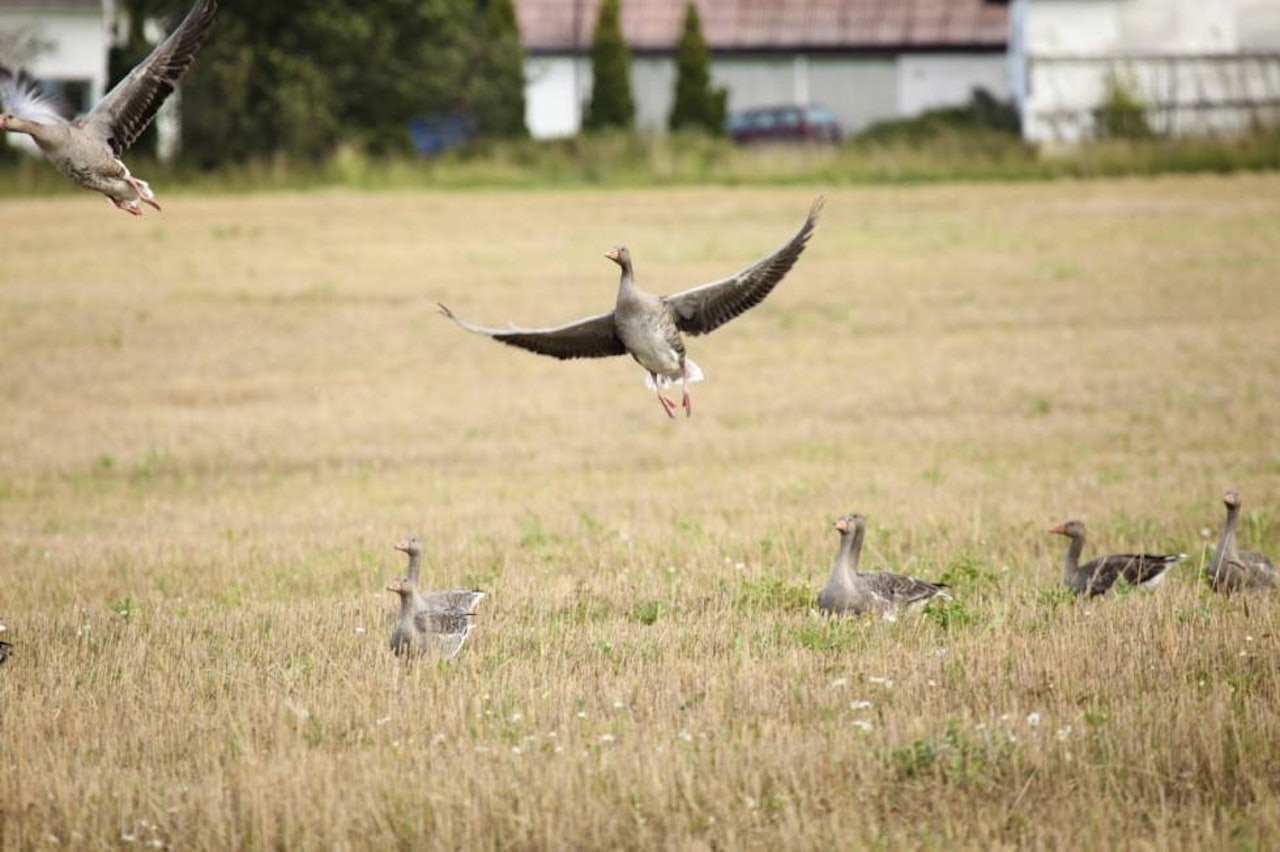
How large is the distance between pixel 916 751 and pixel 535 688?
209 cm

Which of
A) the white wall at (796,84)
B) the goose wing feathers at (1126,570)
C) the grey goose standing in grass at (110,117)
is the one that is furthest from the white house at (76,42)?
the goose wing feathers at (1126,570)

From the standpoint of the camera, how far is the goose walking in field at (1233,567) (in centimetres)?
1095

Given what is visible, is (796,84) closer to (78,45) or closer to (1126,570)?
(78,45)

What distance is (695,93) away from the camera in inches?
2430

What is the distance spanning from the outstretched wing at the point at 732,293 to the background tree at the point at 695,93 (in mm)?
51229

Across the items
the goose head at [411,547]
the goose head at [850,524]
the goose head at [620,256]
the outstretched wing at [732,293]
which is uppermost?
the goose head at [620,256]

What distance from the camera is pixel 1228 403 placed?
2067 cm

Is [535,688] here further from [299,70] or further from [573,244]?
[299,70]

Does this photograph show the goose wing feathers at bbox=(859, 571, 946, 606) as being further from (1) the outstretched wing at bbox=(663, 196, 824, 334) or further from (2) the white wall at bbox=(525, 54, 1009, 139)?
(2) the white wall at bbox=(525, 54, 1009, 139)

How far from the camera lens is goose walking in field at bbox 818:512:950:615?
1044cm

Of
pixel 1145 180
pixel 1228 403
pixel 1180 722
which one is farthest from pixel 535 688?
pixel 1145 180

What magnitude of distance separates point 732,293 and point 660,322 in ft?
1.59

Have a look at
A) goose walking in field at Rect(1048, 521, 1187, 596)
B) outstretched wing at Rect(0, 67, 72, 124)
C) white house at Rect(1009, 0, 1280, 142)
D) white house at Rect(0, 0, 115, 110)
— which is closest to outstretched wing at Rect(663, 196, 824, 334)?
goose walking in field at Rect(1048, 521, 1187, 596)

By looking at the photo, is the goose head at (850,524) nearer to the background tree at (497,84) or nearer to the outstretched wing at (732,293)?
the outstretched wing at (732,293)
